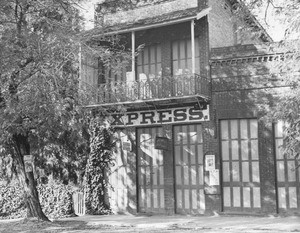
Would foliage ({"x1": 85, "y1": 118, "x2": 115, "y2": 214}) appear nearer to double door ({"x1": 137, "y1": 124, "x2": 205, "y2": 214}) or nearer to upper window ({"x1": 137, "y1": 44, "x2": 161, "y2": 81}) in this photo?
double door ({"x1": 137, "y1": 124, "x2": 205, "y2": 214})

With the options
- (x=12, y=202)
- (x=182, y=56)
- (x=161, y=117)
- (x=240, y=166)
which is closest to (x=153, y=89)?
(x=161, y=117)

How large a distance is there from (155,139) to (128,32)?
14.7 ft

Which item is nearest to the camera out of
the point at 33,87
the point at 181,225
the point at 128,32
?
the point at 33,87

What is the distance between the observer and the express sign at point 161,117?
1877cm

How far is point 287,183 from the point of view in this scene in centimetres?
1720

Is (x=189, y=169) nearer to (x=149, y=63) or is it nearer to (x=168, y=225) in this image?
(x=168, y=225)

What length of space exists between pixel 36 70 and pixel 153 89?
207 inches

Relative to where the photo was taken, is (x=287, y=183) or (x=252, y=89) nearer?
(x=287, y=183)

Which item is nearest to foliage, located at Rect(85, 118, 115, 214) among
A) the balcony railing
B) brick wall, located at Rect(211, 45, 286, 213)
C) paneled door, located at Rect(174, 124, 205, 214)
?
the balcony railing

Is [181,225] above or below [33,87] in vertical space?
below

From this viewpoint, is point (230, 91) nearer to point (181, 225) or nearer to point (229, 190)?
point (229, 190)

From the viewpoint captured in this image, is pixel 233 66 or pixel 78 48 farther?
pixel 233 66

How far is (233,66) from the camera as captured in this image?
18.3 meters

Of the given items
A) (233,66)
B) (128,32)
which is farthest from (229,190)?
(128,32)
